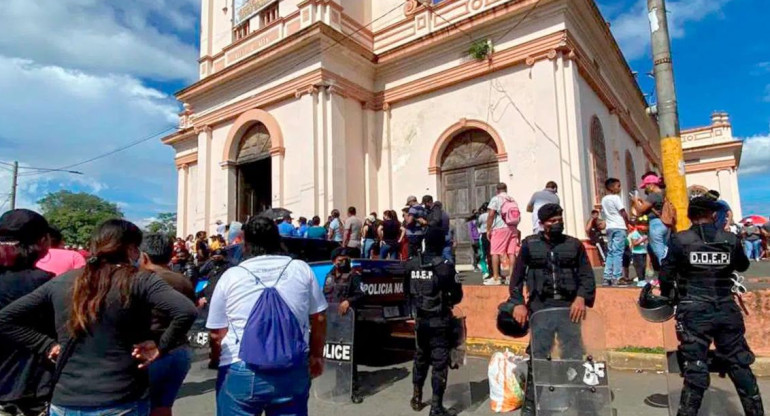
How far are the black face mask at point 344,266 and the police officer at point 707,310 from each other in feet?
10.5

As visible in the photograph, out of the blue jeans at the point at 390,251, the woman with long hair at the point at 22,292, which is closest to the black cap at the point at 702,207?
the woman with long hair at the point at 22,292

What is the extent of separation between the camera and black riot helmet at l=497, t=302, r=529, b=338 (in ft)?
12.4

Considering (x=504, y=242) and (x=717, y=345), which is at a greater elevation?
(x=504, y=242)

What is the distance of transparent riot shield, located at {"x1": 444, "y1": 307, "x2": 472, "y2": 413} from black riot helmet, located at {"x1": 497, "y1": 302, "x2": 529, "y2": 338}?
58 centimetres

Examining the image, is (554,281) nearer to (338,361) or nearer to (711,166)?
(338,361)

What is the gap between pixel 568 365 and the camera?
142 inches

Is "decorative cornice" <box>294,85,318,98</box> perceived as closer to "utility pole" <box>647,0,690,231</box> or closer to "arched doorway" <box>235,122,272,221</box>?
"arched doorway" <box>235,122,272,221</box>

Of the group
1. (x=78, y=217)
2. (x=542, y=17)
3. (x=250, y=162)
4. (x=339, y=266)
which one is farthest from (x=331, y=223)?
(x=78, y=217)

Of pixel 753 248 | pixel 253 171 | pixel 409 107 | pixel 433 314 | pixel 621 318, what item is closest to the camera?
pixel 433 314

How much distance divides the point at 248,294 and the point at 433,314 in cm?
221

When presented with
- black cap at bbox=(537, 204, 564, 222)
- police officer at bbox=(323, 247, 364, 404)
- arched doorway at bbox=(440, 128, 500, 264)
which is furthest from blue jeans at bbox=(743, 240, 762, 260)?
police officer at bbox=(323, 247, 364, 404)

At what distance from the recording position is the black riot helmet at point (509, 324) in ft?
12.4

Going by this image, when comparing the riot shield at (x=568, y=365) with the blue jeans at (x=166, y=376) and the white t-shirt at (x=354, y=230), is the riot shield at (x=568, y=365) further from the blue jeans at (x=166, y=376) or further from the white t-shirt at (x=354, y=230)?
the white t-shirt at (x=354, y=230)

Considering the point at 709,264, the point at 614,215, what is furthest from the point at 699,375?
the point at 614,215
